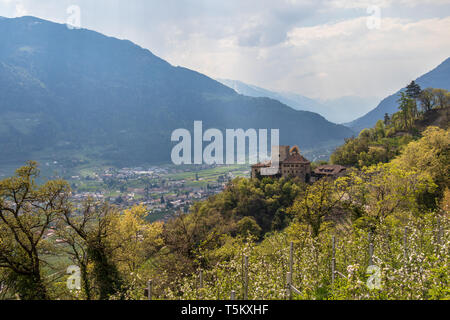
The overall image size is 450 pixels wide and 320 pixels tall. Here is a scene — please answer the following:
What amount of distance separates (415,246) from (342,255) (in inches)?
120

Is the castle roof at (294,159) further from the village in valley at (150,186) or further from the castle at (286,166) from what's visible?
the village in valley at (150,186)

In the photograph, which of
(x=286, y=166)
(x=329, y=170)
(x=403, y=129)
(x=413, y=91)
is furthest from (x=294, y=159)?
(x=413, y=91)

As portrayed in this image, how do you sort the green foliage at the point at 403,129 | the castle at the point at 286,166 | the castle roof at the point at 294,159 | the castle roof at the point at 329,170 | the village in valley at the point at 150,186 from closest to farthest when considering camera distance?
the castle roof at the point at 329,170 → the green foliage at the point at 403,129 → the castle at the point at 286,166 → the castle roof at the point at 294,159 → the village in valley at the point at 150,186

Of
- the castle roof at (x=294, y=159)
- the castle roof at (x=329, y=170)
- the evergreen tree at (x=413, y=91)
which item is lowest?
the castle roof at (x=329, y=170)

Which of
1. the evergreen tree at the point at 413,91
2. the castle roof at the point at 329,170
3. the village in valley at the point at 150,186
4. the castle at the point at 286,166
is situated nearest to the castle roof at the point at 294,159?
the castle at the point at 286,166

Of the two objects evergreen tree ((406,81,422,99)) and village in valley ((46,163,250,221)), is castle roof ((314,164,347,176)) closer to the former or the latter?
evergreen tree ((406,81,422,99))

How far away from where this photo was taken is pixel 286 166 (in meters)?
55.8

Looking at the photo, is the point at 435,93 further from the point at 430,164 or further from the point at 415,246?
the point at 415,246

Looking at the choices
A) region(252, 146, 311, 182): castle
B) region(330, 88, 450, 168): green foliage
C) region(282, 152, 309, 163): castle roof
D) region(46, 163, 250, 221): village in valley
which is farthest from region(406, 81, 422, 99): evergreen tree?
region(46, 163, 250, 221): village in valley

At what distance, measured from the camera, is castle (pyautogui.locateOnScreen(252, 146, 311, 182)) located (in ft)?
181

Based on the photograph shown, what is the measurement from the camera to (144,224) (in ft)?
83.2

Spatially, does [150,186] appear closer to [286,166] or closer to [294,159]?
[286,166]

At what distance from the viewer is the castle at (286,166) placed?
5525cm
